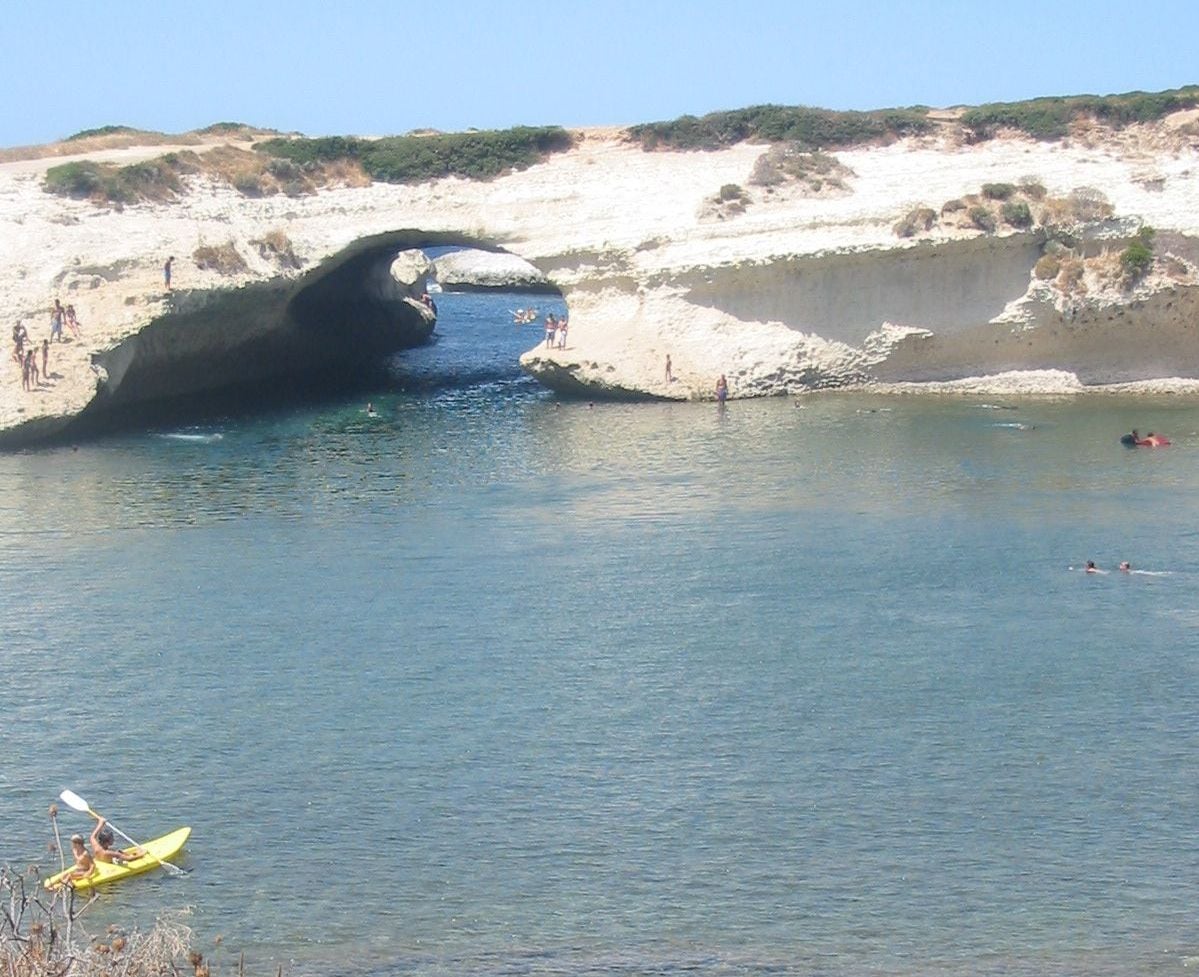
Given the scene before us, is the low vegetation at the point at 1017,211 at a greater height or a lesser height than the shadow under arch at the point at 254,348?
greater

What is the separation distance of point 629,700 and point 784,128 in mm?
37695

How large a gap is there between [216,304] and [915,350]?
2093 centimetres

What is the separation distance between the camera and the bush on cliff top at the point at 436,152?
56719 millimetres

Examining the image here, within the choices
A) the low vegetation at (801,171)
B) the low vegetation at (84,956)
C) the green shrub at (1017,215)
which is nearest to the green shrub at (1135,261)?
the green shrub at (1017,215)

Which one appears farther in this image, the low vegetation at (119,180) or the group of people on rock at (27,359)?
the low vegetation at (119,180)

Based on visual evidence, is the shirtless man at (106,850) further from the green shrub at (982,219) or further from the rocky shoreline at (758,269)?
the green shrub at (982,219)

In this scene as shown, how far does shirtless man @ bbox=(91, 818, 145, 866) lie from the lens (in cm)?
1969

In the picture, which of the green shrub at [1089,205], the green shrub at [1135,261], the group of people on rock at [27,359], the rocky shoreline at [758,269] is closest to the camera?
the group of people on rock at [27,359]

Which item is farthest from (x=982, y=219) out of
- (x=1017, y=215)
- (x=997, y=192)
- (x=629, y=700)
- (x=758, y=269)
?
(x=629, y=700)

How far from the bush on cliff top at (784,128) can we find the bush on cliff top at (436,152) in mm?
3528

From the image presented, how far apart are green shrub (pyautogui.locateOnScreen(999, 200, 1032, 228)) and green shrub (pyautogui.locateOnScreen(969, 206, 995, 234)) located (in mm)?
436

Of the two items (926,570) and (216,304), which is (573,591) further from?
(216,304)

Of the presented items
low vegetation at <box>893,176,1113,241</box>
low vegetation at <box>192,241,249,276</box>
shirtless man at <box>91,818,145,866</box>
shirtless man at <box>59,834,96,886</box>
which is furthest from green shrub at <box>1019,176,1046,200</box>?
shirtless man at <box>59,834,96,886</box>

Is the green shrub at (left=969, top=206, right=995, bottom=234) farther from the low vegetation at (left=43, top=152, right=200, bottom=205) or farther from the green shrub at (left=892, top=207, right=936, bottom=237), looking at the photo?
the low vegetation at (left=43, top=152, right=200, bottom=205)
